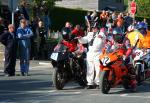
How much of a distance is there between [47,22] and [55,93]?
52.3 feet

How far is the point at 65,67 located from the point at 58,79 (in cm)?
40

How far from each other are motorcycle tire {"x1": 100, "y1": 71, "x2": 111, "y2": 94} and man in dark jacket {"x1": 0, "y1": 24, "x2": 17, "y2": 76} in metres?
5.25

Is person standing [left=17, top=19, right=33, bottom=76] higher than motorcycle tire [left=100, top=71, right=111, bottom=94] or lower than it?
higher

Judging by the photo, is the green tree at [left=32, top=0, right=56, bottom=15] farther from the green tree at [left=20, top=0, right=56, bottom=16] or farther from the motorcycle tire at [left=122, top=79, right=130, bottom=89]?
the motorcycle tire at [left=122, top=79, right=130, bottom=89]

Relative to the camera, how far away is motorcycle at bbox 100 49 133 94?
15.5 meters

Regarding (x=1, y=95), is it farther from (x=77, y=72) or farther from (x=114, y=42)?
(x=114, y=42)

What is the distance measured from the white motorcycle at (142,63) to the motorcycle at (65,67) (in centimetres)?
159

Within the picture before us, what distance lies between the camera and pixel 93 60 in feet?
53.9

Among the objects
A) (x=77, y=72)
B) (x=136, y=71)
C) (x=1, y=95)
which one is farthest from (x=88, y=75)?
(x=1, y=95)

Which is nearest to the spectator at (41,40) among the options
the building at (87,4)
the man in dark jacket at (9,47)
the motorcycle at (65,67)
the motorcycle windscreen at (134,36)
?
the man in dark jacket at (9,47)

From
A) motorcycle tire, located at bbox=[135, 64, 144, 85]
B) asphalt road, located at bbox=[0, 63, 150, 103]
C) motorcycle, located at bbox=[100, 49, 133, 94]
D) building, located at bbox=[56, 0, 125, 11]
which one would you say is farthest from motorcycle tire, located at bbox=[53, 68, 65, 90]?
building, located at bbox=[56, 0, 125, 11]

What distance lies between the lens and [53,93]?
15711mm

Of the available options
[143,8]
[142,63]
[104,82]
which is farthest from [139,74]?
[143,8]

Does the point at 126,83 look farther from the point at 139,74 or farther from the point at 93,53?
the point at 93,53
